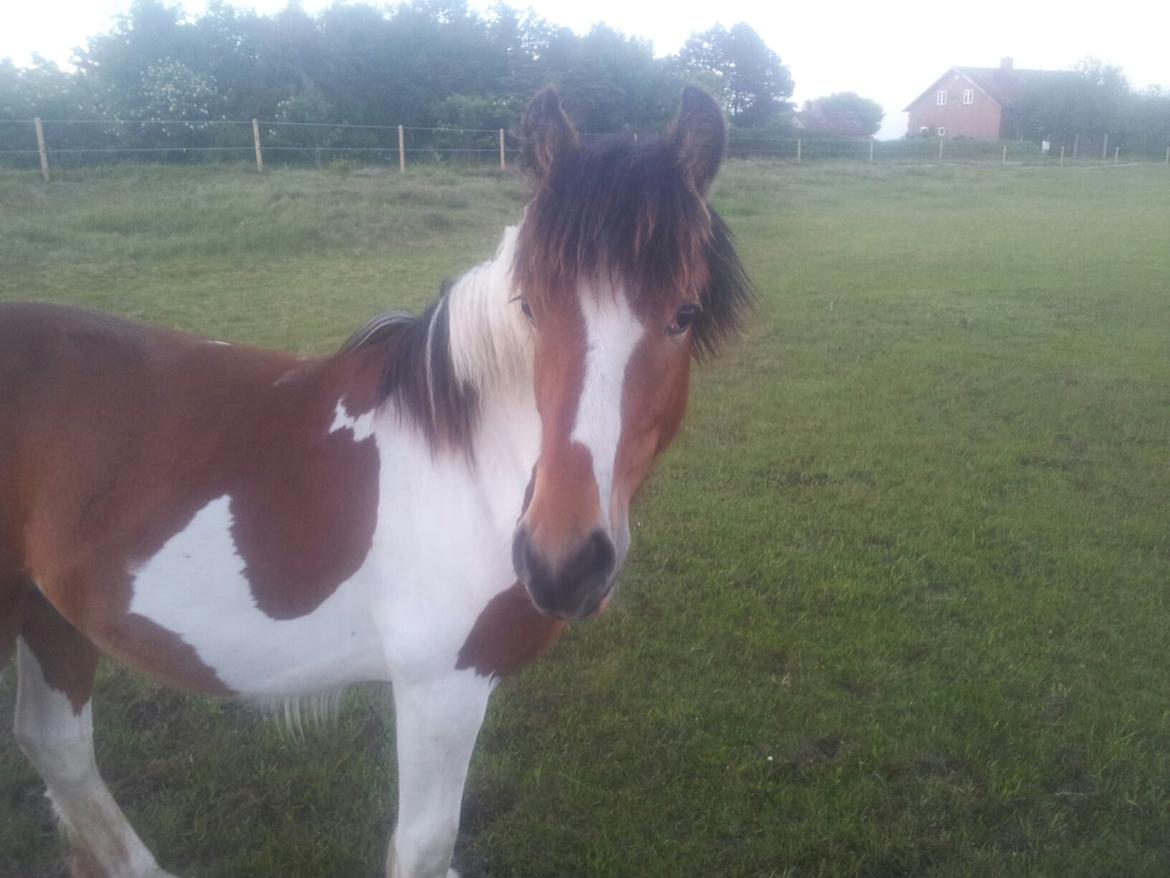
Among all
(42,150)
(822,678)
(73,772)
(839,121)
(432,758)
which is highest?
(839,121)

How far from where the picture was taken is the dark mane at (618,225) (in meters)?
1.46

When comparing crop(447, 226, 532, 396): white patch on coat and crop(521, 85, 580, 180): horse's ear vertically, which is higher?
crop(521, 85, 580, 180): horse's ear

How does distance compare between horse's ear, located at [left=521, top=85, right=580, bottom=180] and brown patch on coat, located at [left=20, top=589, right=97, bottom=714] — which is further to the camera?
brown patch on coat, located at [left=20, top=589, right=97, bottom=714]

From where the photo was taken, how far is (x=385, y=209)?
44.0 ft

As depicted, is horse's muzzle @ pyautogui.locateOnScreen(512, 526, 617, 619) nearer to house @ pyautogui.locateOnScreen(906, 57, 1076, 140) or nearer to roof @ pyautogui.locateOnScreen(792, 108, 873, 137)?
roof @ pyautogui.locateOnScreen(792, 108, 873, 137)

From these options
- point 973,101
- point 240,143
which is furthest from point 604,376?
point 973,101

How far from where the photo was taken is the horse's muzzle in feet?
4.40

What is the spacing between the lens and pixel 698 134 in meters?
1.56

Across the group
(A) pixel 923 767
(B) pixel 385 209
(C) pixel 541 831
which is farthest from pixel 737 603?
(B) pixel 385 209

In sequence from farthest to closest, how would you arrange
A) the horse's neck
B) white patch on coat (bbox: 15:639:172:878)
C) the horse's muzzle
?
white patch on coat (bbox: 15:639:172:878)
the horse's neck
the horse's muzzle

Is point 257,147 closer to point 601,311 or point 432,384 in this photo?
point 432,384

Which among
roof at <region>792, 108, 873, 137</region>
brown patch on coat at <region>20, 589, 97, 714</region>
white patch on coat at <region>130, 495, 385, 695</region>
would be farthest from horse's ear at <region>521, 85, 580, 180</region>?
roof at <region>792, 108, 873, 137</region>

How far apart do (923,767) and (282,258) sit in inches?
416

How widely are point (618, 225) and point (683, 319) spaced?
22 cm
